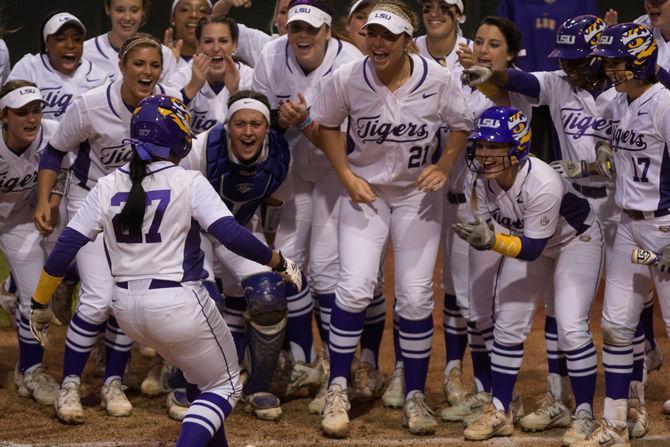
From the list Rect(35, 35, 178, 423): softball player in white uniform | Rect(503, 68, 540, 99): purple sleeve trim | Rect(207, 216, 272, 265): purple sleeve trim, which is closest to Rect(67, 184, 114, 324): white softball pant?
Rect(35, 35, 178, 423): softball player in white uniform

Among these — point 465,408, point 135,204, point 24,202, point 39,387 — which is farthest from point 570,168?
point 39,387

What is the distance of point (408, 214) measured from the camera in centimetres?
562

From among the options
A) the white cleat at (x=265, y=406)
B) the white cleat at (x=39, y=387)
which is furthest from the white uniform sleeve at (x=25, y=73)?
the white cleat at (x=265, y=406)

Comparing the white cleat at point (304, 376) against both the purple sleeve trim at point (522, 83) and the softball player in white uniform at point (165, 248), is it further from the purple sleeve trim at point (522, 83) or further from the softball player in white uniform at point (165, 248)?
the purple sleeve trim at point (522, 83)

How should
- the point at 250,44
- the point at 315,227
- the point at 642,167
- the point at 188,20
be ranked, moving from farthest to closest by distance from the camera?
the point at 250,44 < the point at 188,20 < the point at 315,227 < the point at 642,167

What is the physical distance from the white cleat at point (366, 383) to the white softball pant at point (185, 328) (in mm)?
1473

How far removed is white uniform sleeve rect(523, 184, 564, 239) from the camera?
5164 mm

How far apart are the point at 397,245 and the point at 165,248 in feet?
4.84

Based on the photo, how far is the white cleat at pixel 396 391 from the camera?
19.8ft

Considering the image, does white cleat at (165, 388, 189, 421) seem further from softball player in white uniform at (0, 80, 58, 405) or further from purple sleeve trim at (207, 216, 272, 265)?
purple sleeve trim at (207, 216, 272, 265)

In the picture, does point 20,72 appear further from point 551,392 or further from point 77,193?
point 551,392

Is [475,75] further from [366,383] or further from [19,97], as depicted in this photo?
[19,97]

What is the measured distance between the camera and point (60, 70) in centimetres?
673

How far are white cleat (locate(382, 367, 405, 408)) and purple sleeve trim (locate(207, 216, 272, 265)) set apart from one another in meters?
1.81
